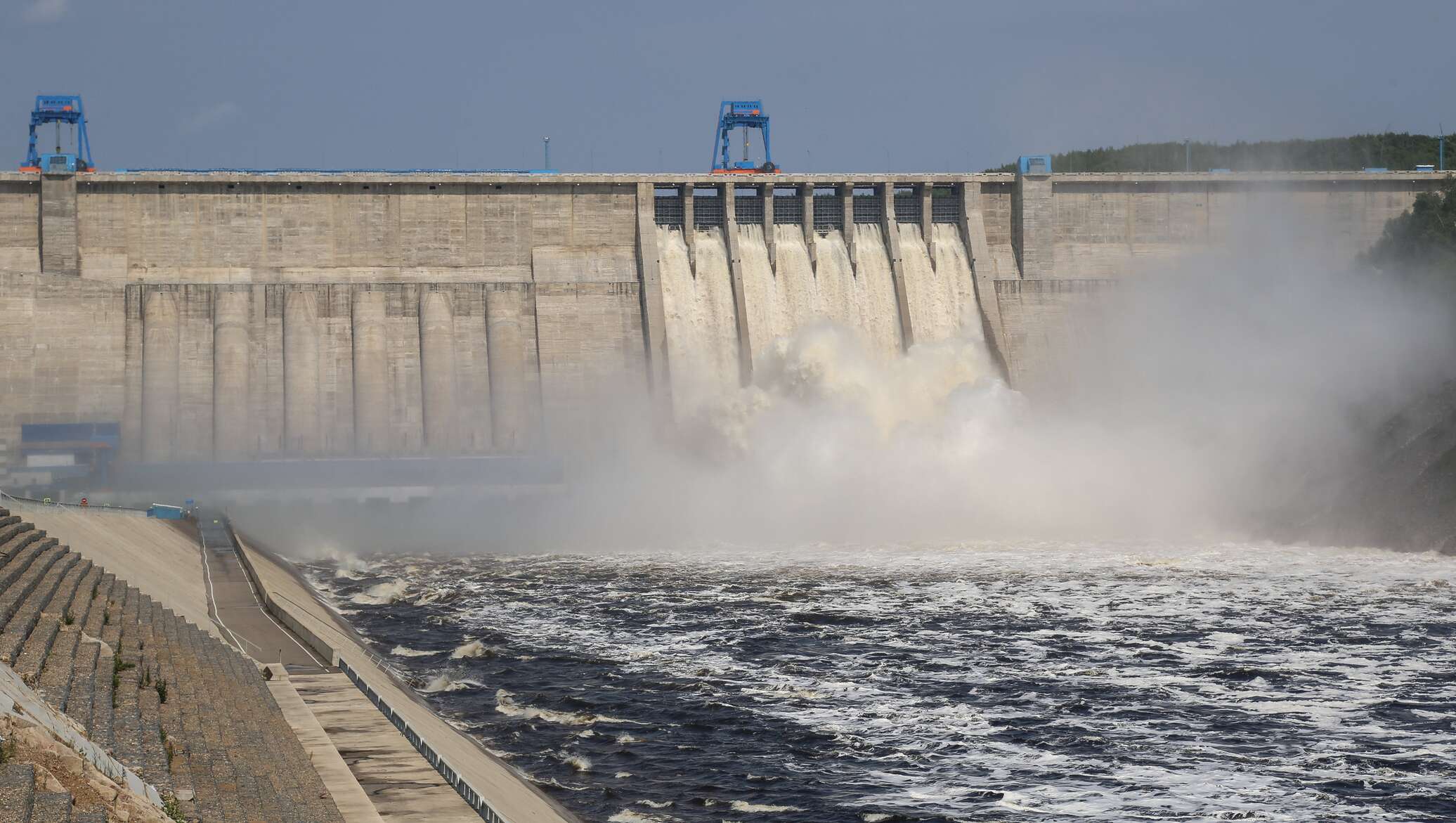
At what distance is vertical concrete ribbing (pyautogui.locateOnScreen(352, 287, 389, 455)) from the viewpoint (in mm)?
66125

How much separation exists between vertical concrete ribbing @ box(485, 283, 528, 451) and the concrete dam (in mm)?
97

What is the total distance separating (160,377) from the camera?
212ft

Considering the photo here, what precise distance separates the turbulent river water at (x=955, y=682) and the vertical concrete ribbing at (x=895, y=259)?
24.9 metres

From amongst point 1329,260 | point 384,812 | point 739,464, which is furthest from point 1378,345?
point 384,812

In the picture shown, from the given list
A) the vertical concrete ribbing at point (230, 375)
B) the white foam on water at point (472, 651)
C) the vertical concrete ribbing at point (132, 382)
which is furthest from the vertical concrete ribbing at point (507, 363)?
the white foam on water at point (472, 651)

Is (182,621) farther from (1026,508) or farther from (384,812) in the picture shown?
(1026,508)

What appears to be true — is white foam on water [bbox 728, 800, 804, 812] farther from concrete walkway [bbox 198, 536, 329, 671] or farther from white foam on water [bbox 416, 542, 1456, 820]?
concrete walkway [bbox 198, 536, 329, 671]

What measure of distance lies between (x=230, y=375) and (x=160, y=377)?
2.90 m

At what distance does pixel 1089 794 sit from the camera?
69.1ft

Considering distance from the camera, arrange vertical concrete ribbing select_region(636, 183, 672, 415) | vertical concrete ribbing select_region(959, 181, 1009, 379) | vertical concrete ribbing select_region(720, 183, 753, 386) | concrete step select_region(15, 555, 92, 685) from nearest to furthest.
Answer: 1. concrete step select_region(15, 555, 92, 685)
2. vertical concrete ribbing select_region(636, 183, 672, 415)
3. vertical concrete ribbing select_region(720, 183, 753, 386)
4. vertical concrete ribbing select_region(959, 181, 1009, 379)

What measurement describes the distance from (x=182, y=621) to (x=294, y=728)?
29.6 ft

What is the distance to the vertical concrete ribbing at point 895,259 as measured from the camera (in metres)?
71.2

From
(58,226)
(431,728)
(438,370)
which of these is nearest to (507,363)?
(438,370)

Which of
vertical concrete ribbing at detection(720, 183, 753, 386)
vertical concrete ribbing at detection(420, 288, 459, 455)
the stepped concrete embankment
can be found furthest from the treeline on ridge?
the stepped concrete embankment
